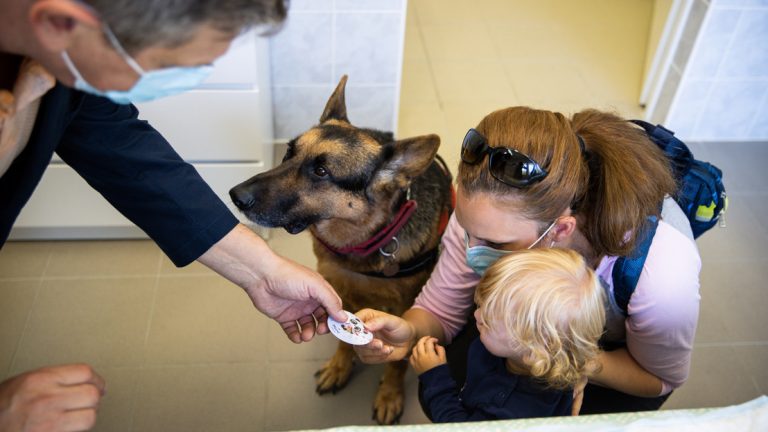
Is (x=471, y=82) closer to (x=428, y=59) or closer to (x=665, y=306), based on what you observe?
(x=428, y=59)

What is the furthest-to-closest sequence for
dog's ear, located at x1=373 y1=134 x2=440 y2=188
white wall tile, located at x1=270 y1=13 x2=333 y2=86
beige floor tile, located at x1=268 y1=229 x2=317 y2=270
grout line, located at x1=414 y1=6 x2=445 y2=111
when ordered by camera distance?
grout line, located at x1=414 y1=6 x2=445 y2=111, white wall tile, located at x1=270 y1=13 x2=333 y2=86, beige floor tile, located at x1=268 y1=229 x2=317 y2=270, dog's ear, located at x1=373 y1=134 x2=440 y2=188

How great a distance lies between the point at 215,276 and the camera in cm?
259

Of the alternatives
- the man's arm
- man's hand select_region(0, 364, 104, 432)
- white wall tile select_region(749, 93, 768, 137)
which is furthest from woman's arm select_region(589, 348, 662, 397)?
white wall tile select_region(749, 93, 768, 137)

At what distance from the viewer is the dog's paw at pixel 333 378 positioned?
7.23ft

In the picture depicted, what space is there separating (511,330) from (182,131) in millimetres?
1553

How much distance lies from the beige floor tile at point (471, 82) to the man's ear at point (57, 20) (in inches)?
111

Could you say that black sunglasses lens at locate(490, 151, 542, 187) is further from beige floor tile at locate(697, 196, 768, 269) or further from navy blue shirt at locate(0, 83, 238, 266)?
beige floor tile at locate(697, 196, 768, 269)

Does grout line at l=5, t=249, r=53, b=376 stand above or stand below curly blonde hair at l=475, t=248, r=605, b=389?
below

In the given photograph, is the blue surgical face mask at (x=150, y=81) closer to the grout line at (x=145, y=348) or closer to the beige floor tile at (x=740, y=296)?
the grout line at (x=145, y=348)

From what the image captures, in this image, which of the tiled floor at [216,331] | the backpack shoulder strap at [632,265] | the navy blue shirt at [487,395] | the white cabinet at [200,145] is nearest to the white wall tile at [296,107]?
the white cabinet at [200,145]

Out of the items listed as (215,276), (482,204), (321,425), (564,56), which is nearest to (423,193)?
(482,204)

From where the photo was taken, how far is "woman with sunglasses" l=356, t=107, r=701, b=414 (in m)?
1.37

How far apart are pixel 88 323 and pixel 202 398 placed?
0.59m

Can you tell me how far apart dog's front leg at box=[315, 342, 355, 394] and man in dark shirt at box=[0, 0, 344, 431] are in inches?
24.2
